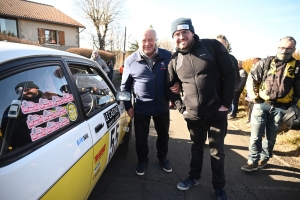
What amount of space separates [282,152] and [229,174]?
63.0 inches

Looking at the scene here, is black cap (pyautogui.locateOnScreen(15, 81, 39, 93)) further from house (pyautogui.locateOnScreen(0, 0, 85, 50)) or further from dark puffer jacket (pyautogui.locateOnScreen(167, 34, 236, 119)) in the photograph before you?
house (pyautogui.locateOnScreen(0, 0, 85, 50))

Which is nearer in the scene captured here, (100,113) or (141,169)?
(100,113)

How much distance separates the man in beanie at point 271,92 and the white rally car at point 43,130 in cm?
236

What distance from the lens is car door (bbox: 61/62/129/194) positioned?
1798mm

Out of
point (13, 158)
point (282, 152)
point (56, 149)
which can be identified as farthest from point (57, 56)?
point (282, 152)

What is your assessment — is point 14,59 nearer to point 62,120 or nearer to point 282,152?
point 62,120

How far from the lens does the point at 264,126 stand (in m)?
2.84

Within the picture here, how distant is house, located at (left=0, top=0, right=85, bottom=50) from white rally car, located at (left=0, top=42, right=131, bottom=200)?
19.2 meters

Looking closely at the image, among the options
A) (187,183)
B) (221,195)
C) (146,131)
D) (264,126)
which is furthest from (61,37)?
(221,195)

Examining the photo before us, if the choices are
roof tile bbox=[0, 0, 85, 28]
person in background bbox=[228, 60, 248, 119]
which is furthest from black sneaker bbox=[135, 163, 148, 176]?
roof tile bbox=[0, 0, 85, 28]

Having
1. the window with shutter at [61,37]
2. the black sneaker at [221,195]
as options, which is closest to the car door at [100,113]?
the black sneaker at [221,195]

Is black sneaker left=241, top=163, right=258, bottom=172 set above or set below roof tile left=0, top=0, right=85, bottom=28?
below

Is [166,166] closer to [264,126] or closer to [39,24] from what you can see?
[264,126]

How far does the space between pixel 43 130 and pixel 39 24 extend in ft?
77.8
